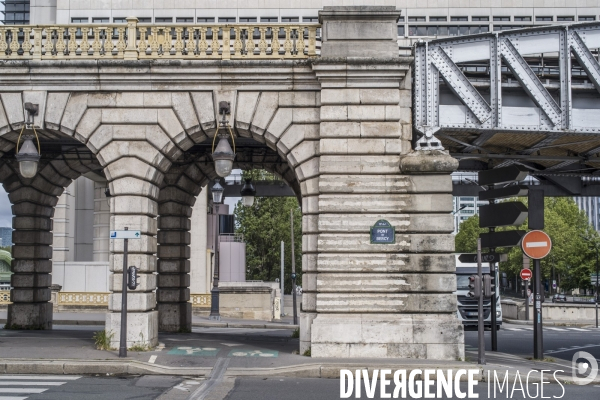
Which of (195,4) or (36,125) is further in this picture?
(195,4)

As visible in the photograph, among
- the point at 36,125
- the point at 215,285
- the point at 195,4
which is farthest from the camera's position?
the point at 195,4

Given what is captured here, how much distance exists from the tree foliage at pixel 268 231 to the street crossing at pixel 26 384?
53.8 m

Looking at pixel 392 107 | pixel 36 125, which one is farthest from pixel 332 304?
pixel 36 125

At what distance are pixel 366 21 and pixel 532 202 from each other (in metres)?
6.38

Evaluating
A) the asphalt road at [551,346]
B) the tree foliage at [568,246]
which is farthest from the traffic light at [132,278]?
the tree foliage at [568,246]

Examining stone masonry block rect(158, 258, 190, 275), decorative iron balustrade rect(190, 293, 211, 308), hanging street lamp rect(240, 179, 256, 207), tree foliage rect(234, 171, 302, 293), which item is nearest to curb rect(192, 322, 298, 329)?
decorative iron balustrade rect(190, 293, 211, 308)

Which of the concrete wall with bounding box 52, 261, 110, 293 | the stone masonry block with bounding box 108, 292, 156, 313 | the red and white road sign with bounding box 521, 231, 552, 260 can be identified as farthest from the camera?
the concrete wall with bounding box 52, 261, 110, 293

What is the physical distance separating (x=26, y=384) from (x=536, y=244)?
11.5 m

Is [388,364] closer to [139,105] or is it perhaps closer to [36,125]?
[139,105]

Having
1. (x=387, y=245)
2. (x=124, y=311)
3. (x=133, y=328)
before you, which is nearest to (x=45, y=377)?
(x=124, y=311)

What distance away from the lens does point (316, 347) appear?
56.5ft

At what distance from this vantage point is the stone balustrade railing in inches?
728

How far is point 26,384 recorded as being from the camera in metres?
14.1

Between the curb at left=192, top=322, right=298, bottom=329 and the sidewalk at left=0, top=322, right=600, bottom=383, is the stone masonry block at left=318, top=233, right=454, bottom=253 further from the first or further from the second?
the curb at left=192, top=322, right=298, bottom=329
